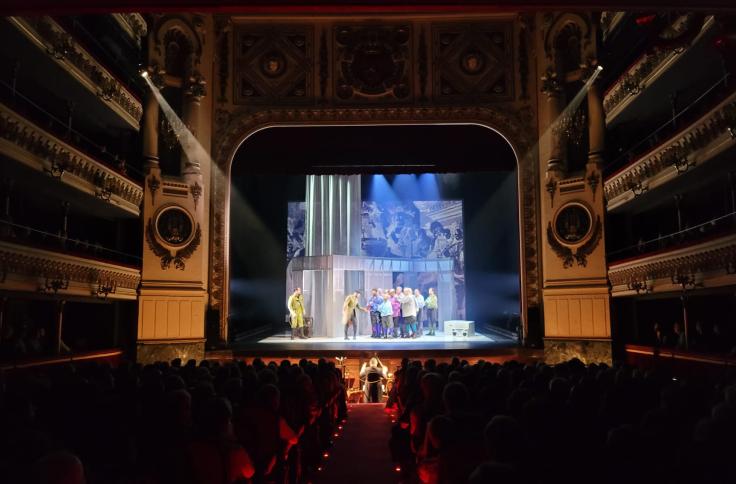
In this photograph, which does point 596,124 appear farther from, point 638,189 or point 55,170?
point 55,170

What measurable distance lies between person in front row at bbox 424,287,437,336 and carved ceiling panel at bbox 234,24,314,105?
7.89 metres

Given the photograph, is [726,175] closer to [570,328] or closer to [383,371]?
[570,328]

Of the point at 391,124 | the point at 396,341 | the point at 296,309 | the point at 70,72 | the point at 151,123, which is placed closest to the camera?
the point at 70,72

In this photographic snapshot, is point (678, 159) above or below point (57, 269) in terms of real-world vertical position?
above

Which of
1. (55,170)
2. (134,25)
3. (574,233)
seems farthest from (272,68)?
(574,233)

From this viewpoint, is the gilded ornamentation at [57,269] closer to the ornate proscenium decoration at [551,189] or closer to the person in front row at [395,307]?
the person in front row at [395,307]

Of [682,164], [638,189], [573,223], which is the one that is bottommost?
[573,223]

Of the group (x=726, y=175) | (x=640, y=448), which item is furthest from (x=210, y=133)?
(x=640, y=448)

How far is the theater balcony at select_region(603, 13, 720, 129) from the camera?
1053 cm

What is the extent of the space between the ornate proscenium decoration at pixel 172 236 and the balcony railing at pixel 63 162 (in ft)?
1.93

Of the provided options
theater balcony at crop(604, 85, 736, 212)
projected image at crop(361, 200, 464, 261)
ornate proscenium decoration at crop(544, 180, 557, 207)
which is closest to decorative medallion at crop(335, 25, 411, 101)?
ornate proscenium decoration at crop(544, 180, 557, 207)

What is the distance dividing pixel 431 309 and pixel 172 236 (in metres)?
9.88

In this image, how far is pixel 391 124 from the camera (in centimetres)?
1496

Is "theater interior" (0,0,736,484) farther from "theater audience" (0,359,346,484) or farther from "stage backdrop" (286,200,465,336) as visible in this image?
"stage backdrop" (286,200,465,336)
